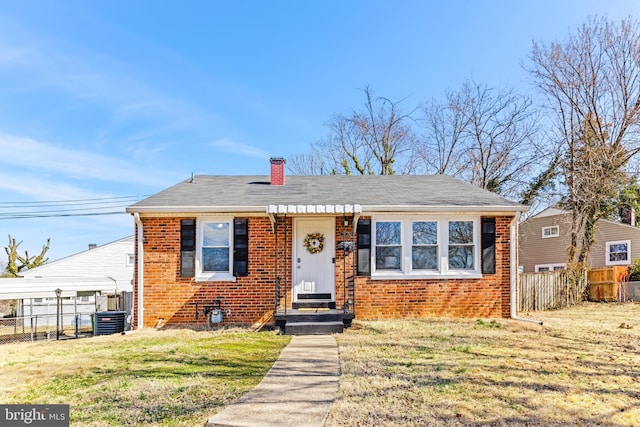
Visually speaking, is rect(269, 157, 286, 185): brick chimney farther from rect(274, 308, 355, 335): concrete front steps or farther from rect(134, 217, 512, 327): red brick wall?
rect(274, 308, 355, 335): concrete front steps

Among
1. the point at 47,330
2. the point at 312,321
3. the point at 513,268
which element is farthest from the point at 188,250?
the point at 513,268

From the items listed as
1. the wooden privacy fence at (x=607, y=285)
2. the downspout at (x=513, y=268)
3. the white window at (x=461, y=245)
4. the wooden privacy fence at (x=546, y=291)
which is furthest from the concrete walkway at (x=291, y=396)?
the wooden privacy fence at (x=607, y=285)

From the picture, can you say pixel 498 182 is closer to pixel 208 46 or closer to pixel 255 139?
pixel 255 139

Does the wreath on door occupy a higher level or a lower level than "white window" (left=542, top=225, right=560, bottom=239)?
lower

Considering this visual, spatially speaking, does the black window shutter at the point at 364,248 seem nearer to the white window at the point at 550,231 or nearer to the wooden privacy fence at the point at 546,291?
the wooden privacy fence at the point at 546,291

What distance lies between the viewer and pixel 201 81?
18219mm

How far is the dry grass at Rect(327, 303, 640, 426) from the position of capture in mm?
4254

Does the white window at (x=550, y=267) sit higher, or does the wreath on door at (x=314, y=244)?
the wreath on door at (x=314, y=244)

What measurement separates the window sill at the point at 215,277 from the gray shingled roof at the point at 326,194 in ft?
4.98

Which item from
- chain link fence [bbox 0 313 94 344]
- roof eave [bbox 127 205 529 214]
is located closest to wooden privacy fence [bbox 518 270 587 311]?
roof eave [bbox 127 205 529 214]

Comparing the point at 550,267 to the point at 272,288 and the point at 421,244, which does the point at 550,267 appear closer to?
the point at 421,244

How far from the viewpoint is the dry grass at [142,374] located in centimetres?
451

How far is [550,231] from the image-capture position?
25172 mm

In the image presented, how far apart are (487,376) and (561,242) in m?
21.8
